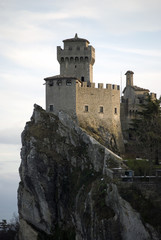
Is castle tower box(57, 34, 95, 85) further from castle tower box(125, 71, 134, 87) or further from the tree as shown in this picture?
the tree

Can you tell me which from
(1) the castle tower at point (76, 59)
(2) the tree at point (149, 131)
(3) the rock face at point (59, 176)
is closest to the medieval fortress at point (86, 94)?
(1) the castle tower at point (76, 59)

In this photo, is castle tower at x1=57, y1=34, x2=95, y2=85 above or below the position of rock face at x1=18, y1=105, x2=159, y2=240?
above

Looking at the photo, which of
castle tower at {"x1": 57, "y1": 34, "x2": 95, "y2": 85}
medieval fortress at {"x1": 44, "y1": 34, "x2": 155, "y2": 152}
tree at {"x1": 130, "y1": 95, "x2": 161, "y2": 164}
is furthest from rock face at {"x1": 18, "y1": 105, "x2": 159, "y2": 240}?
castle tower at {"x1": 57, "y1": 34, "x2": 95, "y2": 85}

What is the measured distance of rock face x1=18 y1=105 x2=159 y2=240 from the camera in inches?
3209

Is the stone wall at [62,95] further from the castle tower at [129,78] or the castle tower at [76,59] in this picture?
the castle tower at [129,78]

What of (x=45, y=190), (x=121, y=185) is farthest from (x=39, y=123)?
(x=121, y=185)

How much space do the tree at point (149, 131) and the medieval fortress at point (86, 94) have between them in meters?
4.96

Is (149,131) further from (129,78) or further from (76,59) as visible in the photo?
(76,59)

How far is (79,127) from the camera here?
89.0 meters

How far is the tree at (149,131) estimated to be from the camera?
81375 millimetres

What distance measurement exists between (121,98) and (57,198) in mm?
23751

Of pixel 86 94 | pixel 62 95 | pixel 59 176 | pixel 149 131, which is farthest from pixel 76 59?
pixel 149 131

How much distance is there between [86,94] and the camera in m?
93.9

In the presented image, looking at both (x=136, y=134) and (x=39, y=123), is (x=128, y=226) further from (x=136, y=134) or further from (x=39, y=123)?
(x=39, y=123)
